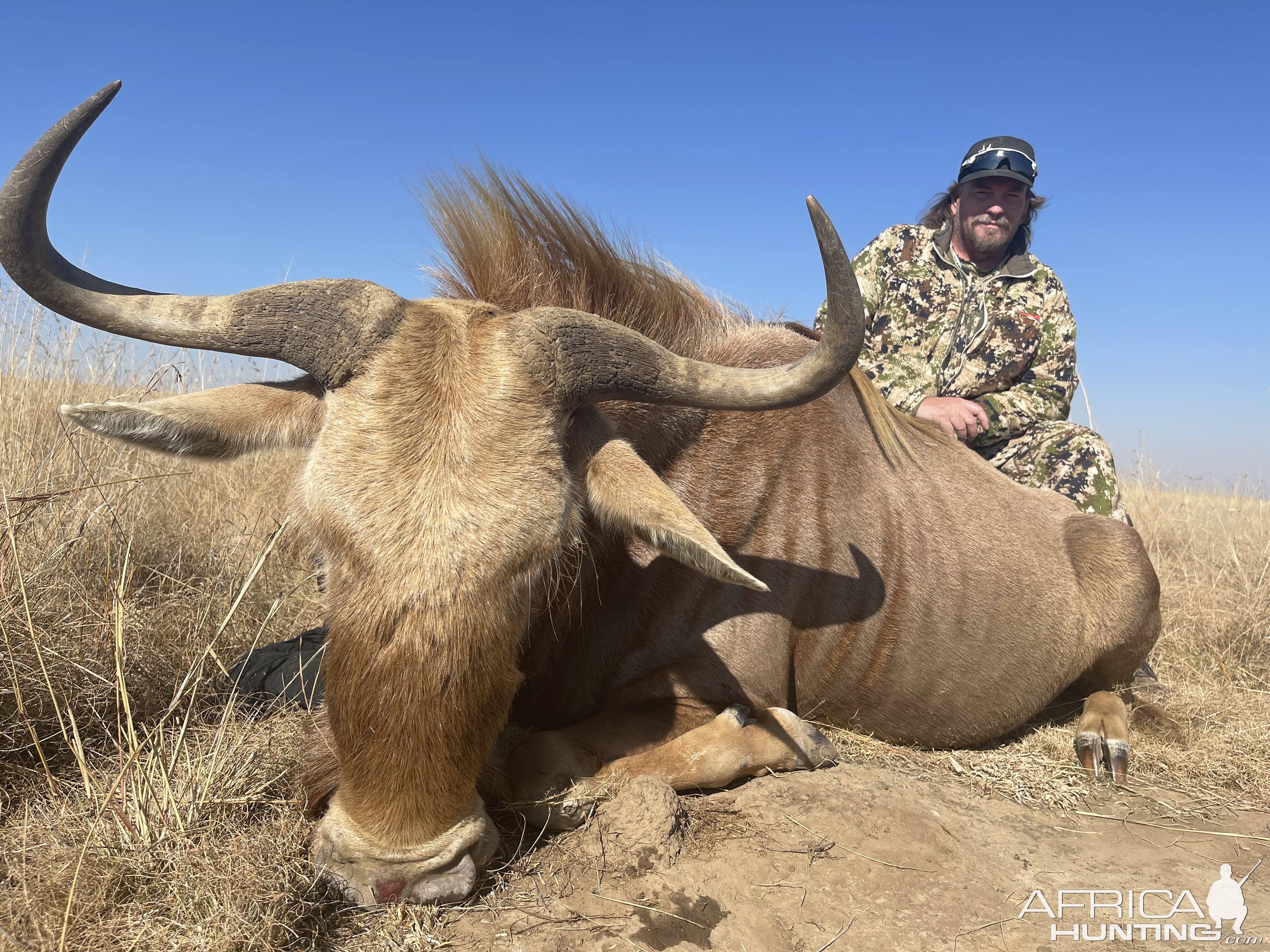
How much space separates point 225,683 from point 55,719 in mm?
674

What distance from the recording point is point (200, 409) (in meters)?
2.59

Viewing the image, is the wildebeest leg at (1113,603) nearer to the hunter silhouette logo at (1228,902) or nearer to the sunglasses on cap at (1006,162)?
the hunter silhouette logo at (1228,902)

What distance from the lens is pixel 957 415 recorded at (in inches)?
225

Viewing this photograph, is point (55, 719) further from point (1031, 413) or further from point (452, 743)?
point (1031, 413)

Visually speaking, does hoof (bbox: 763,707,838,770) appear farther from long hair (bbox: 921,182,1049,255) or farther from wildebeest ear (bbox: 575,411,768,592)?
long hair (bbox: 921,182,1049,255)

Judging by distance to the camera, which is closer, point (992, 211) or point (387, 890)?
point (387, 890)

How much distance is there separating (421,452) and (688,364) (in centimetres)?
103

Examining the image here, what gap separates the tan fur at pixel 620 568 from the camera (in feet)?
7.18

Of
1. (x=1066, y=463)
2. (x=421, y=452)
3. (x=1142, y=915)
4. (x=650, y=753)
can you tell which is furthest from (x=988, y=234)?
(x=421, y=452)

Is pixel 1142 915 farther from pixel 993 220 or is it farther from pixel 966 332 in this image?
pixel 993 220

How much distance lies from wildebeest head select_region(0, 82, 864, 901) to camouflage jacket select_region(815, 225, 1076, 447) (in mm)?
4083

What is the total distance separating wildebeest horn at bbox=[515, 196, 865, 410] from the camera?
251 cm

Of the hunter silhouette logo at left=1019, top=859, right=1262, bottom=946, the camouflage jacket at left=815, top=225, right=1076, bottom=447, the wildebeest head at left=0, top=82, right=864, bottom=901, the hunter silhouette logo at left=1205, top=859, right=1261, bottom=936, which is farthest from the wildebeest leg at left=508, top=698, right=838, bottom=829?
the camouflage jacket at left=815, top=225, right=1076, bottom=447

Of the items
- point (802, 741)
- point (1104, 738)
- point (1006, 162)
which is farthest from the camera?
point (1006, 162)
